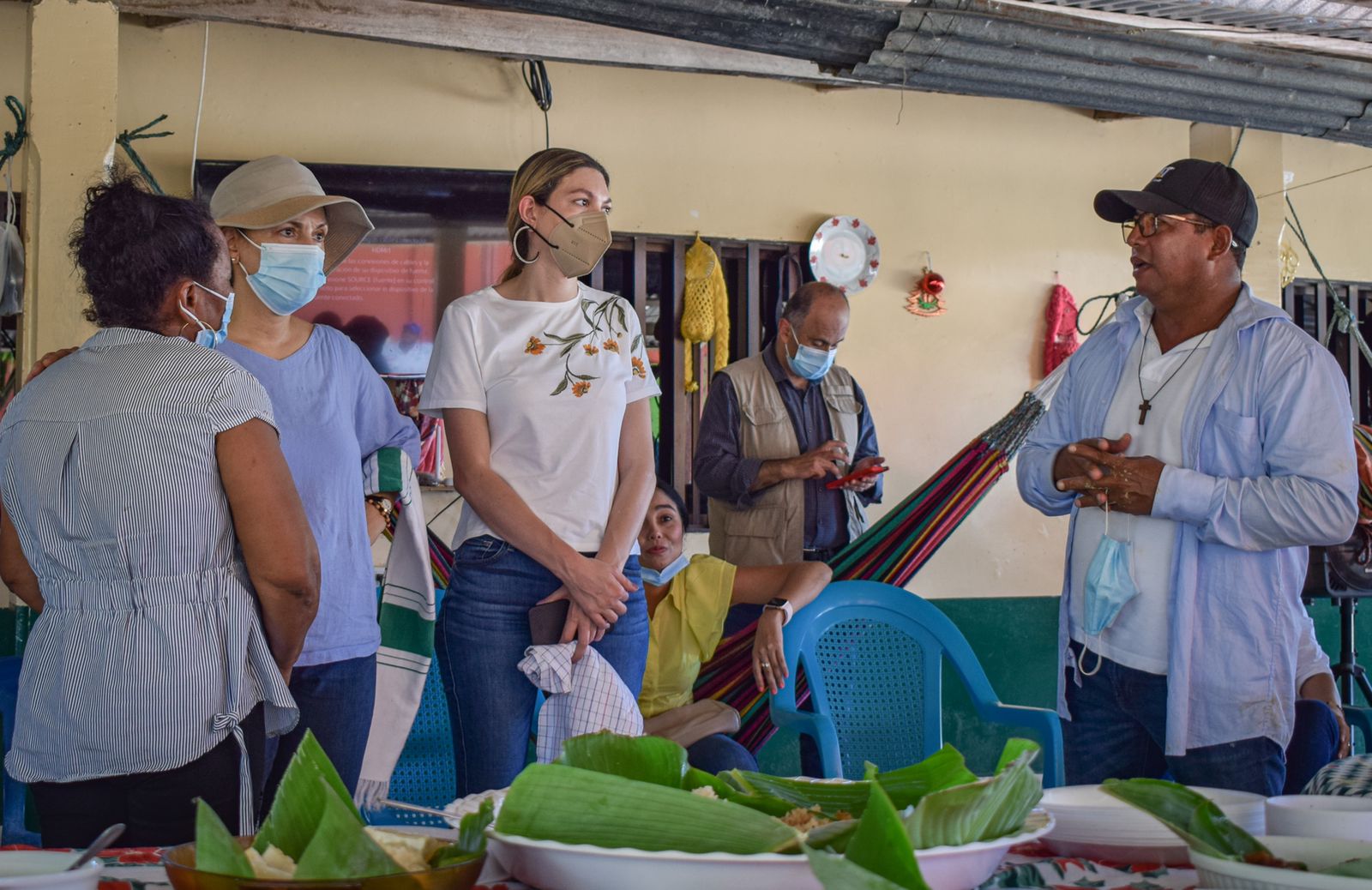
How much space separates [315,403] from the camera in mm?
2016

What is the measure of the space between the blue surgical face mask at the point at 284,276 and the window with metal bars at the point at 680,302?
2193 millimetres

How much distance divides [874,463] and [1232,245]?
4.83 ft

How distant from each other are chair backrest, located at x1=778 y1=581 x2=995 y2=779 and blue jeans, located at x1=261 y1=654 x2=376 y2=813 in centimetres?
116

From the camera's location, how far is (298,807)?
86 centimetres

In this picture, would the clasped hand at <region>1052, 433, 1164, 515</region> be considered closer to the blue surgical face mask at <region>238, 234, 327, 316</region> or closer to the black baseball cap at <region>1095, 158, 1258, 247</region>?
the black baseball cap at <region>1095, 158, 1258, 247</region>

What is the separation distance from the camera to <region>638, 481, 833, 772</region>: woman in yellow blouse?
2.88 m

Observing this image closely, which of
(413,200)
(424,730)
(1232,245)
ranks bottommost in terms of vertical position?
(424,730)

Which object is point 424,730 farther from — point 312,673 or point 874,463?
point 874,463

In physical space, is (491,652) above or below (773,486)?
below

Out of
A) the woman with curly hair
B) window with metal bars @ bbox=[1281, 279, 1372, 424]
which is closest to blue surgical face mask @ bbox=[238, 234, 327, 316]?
the woman with curly hair

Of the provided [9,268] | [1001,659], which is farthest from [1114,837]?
[1001,659]

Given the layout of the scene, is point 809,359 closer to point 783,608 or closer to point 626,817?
point 783,608

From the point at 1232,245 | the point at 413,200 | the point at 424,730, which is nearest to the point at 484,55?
the point at 413,200

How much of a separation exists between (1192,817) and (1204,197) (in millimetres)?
1421
